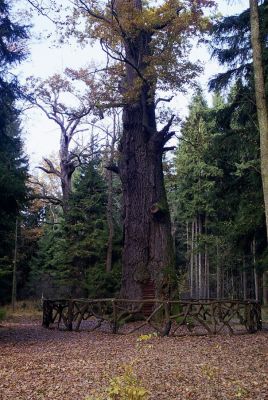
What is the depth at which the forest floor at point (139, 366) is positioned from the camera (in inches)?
210

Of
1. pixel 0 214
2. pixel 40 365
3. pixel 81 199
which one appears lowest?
pixel 40 365

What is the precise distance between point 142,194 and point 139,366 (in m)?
9.14

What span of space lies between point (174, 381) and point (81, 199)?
19.1m

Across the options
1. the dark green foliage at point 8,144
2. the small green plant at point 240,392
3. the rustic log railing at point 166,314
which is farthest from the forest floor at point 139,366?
the dark green foliage at point 8,144

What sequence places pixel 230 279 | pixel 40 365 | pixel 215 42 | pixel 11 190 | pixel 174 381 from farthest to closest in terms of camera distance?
pixel 230 279 → pixel 215 42 → pixel 11 190 → pixel 40 365 → pixel 174 381

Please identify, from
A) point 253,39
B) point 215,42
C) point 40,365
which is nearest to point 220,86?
point 215,42

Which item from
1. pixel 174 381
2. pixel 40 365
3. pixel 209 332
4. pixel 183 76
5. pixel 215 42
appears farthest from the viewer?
pixel 183 76

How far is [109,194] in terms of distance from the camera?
79.5 feet

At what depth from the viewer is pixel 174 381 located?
19.1ft

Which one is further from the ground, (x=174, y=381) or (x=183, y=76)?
(x=183, y=76)

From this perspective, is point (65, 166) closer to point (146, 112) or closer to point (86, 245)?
point (86, 245)

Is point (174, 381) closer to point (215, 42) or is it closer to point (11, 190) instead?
point (11, 190)

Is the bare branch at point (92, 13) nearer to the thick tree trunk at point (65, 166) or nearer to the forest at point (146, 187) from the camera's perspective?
the forest at point (146, 187)

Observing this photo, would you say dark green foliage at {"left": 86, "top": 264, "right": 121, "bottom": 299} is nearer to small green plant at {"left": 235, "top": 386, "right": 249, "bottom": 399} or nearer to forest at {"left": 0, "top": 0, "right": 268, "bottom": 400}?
forest at {"left": 0, "top": 0, "right": 268, "bottom": 400}
